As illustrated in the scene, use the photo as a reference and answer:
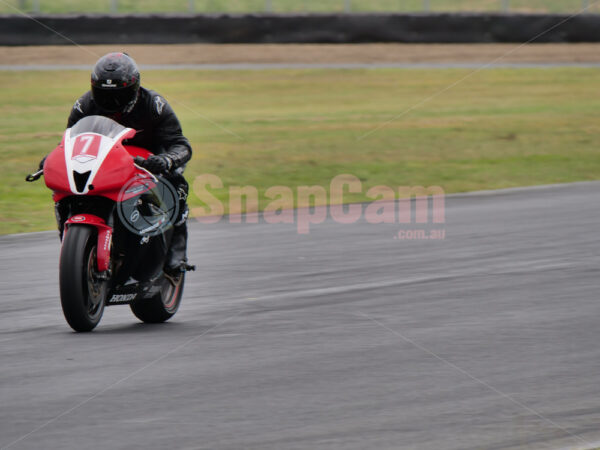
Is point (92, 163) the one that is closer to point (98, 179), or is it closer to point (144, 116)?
point (98, 179)

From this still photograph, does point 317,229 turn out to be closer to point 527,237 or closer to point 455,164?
point 527,237

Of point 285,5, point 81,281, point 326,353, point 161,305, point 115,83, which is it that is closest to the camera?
point 81,281

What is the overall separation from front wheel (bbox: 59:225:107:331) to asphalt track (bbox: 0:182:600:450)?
15 centimetres

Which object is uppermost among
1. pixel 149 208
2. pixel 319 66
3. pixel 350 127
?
pixel 319 66

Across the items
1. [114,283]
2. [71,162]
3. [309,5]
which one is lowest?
[114,283]

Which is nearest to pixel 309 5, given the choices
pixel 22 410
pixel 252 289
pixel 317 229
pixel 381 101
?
pixel 381 101

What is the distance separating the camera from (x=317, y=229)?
10.6m

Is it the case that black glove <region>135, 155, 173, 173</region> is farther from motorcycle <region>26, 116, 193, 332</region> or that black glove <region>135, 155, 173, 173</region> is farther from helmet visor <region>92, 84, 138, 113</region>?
helmet visor <region>92, 84, 138, 113</region>

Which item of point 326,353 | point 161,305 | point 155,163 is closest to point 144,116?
point 155,163

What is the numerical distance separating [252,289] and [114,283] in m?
1.92

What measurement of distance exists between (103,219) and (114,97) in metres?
0.79

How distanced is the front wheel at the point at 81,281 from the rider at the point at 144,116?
0.61m

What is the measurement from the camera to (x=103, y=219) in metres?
5.82

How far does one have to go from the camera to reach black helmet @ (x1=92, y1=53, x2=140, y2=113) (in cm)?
605
